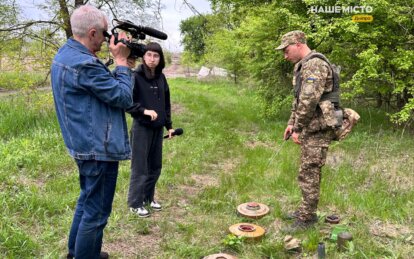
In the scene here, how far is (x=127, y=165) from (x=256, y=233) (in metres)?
3.06

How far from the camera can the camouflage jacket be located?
3930 millimetres

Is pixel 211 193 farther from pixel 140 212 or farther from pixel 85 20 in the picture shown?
pixel 85 20

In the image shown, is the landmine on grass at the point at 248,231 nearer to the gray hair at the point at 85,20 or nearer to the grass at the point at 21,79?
the gray hair at the point at 85,20

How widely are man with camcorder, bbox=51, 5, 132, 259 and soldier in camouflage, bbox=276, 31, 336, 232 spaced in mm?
1988

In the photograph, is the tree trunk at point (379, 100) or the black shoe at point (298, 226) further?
the tree trunk at point (379, 100)

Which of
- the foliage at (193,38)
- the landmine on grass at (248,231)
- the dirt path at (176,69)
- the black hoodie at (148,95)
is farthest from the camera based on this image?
the dirt path at (176,69)

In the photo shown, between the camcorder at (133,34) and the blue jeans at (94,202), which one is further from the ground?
the camcorder at (133,34)

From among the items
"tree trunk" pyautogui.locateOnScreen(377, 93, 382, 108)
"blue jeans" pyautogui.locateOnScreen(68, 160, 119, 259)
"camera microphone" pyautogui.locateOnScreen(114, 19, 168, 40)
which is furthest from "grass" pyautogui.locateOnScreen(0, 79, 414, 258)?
"camera microphone" pyautogui.locateOnScreen(114, 19, 168, 40)

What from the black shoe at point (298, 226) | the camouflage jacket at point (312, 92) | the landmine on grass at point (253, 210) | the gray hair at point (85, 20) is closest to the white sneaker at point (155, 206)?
the landmine on grass at point (253, 210)

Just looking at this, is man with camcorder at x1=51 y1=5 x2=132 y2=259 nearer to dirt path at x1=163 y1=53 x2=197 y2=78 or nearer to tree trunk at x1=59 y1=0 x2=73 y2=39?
tree trunk at x1=59 y1=0 x2=73 y2=39

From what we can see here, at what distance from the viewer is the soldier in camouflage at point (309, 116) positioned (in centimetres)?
395

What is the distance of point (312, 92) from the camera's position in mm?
3928

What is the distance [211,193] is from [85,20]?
3.30 metres

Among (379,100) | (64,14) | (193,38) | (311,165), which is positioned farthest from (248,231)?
(193,38)
